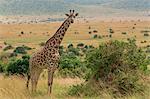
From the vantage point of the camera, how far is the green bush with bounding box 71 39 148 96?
1169cm

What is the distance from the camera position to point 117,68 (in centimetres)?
1210

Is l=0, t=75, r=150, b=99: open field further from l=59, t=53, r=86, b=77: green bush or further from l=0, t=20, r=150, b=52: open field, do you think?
l=0, t=20, r=150, b=52: open field

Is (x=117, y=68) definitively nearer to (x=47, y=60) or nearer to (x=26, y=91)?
(x=47, y=60)

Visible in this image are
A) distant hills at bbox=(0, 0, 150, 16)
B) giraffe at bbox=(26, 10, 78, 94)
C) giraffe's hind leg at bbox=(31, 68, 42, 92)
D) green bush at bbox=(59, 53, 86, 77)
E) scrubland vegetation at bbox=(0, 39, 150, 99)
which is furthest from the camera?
distant hills at bbox=(0, 0, 150, 16)

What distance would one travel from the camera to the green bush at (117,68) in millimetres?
11688

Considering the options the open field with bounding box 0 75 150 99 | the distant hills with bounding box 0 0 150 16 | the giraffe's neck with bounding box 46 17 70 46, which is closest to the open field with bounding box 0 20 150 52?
the open field with bounding box 0 75 150 99

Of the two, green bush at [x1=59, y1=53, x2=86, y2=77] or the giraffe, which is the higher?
the giraffe

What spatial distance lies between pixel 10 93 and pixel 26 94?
1.53 feet

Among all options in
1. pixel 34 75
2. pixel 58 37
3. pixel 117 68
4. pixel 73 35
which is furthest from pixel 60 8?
pixel 34 75

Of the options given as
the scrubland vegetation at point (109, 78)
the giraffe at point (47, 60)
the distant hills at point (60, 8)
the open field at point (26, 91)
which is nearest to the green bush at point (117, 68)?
the scrubland vegetation at point (109, 78)

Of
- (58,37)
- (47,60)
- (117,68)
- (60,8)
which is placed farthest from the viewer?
(60,8)

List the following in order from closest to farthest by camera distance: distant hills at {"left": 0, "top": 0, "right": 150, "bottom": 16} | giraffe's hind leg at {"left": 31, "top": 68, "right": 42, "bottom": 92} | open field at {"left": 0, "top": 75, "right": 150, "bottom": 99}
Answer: open field at {"left": 0, "top": 75, "right": 150, "bottom": 99} → giraffe's hind leg at {"left": 31, "top": 68, "right": 42, "bottom": 92} → distant hills at {"left": 0, "top": 0, "right": 150, "bottom": 16}

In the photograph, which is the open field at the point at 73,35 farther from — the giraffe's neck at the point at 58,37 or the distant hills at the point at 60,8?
the distant hills at the point at 60,8

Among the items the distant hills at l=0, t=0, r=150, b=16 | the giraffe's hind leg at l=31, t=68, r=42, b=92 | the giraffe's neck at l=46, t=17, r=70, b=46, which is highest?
the giraffe's neck at l=46, t=17, r=70, b=46
